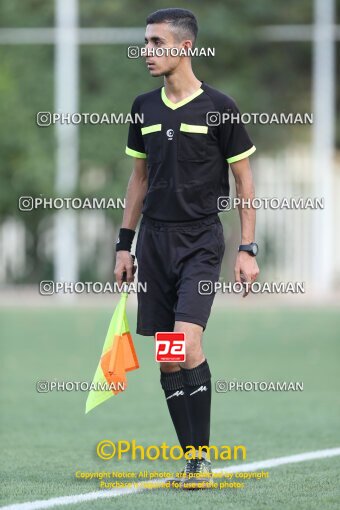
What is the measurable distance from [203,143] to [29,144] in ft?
81.4

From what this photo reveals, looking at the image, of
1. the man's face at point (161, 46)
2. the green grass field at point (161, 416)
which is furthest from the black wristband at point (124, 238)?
the green grass field at point (161, 416)

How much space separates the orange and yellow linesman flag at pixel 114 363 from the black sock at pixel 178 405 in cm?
23

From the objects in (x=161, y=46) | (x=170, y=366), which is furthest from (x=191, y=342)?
(x=161, y=46)

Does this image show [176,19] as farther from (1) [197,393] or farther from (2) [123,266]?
(1) [197,393]

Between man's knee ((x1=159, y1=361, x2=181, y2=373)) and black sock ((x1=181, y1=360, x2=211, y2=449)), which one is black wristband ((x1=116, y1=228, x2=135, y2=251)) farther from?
black sock ((x1=181, y1=360, x2=211, y2=449))

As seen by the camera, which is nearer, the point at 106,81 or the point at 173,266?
the point at 173,266

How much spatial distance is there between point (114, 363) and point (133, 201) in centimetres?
89

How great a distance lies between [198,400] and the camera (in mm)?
7309

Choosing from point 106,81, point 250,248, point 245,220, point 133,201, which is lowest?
point 250,248

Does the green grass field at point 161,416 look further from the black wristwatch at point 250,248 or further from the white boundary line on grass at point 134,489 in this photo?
the black wristwatch at point 250,248

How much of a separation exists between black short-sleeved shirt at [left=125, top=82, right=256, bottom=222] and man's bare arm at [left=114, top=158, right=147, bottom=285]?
247 millimetres

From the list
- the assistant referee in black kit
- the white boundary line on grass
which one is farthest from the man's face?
the white boundary line on grass

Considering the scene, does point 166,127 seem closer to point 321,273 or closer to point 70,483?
point 70,483

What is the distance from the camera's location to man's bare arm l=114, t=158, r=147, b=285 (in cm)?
769
